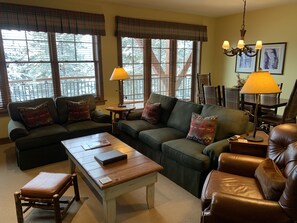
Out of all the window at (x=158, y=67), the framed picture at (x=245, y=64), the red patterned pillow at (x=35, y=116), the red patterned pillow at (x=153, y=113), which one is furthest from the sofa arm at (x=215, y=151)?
the framed picture at (x=245, y=64)

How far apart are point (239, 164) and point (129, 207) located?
121 centimetres

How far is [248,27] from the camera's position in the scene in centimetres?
565

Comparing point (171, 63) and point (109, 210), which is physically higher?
point (171, 63)

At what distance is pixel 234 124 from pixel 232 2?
10.5 feet

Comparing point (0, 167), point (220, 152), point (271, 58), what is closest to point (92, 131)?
point (0, 167)

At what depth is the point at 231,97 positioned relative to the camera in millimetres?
3826

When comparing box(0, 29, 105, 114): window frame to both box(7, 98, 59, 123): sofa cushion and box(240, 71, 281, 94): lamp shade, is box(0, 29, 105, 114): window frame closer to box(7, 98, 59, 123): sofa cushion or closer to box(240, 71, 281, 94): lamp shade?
box(7, 98, 59, 123): sofa cushion

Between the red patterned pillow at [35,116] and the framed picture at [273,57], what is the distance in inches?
196

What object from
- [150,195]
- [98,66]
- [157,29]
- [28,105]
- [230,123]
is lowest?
[150,195]

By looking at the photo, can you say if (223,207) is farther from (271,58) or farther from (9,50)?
(271,58)

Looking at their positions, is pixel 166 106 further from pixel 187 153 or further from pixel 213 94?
pixel 187 153

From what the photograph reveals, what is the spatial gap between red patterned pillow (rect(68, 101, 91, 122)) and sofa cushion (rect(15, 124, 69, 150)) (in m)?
0.37

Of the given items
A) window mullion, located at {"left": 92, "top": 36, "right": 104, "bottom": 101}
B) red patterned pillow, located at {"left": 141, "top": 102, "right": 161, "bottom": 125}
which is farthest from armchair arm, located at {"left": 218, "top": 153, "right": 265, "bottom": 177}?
window mullion, located at {"left": 92, "top": 36, "right": 104, "bottom": 101}

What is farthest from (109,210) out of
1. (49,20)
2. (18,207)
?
(49,20)
